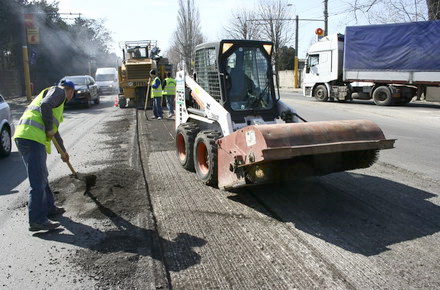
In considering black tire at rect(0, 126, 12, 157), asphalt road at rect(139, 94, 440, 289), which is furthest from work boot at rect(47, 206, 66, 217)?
black tire at rect(0, 126, 12, 157)

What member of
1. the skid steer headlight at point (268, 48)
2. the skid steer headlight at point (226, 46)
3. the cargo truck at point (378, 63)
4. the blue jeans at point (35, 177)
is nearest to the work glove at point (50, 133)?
the blue jeans at point (35, 177)

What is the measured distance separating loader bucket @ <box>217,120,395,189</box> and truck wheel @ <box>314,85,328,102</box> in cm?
1799

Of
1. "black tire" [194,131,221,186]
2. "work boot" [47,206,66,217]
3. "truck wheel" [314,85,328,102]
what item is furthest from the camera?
"truck wheel" [314,85,328,102]

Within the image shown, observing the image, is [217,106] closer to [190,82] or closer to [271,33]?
[190,82]

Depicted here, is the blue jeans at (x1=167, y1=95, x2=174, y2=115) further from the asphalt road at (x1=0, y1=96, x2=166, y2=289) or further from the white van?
the white van

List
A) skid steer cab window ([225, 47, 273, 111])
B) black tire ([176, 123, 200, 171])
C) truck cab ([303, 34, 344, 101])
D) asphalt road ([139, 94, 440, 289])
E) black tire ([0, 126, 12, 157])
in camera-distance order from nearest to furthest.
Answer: asphalt road ([139, 94, 440, 289])
skid steer cab window ([225, 47, 273, 111])
black tire ([176, 123, 200, 171])
black tire ([0, 126, 12, 157])
truck cab ([303, 34, 344, 101])

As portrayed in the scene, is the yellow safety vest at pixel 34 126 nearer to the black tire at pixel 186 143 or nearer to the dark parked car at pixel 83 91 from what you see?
the black tire at pixel 186 143

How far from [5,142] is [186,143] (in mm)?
4590

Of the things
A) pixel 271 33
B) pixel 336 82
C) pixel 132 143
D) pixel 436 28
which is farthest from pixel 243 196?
pixel 271 33

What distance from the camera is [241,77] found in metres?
6.59

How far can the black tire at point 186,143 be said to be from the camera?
272 inches

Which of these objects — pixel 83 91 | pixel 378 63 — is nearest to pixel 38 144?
pixel 83 91

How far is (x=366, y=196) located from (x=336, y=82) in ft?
59.6

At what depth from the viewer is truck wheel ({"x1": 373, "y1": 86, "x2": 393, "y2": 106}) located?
19.5m
